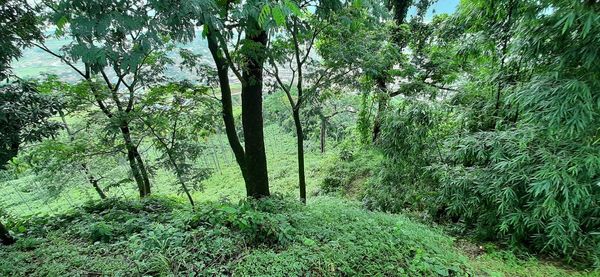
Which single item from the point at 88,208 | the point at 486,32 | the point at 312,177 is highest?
the point at 486,32

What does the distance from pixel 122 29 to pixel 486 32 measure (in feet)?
10.9

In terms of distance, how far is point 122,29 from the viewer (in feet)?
4.57

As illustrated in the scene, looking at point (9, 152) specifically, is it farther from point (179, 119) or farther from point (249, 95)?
point (249, 95)

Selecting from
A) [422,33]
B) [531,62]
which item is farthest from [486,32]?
[422,33]

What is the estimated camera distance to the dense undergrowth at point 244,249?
6.65 ft

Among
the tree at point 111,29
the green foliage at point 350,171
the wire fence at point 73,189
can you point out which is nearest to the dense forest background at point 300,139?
the tree at point 111,29

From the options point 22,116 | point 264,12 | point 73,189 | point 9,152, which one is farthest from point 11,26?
point 73,189

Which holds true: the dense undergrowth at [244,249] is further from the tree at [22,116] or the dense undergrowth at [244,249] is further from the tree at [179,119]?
the tree at [179,119]

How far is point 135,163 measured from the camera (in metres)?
4.74

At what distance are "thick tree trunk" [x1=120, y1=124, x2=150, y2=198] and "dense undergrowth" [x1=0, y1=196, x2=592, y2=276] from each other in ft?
5.53

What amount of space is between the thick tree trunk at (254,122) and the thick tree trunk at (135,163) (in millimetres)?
1903

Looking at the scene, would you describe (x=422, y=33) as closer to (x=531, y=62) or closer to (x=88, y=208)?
(x=531, y=62)

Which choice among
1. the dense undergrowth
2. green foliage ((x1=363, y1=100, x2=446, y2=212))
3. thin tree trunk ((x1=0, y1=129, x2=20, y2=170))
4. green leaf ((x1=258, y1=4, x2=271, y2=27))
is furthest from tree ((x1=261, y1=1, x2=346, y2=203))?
thin tree trunk ((x1=0, y1=129, x2=20, y2=170))

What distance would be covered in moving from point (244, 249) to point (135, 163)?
11.1 feet
